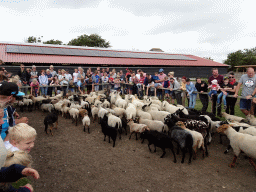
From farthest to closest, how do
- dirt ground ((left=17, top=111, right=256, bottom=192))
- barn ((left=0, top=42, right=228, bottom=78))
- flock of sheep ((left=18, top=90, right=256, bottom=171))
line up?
1. barn ((left=0, top=42, right=228, bottom=78))
2. flock of sheep ((left=18, top=90, right=256, bottom=171))
3. dirt ground ((left=17, top=111, right=256, bottom=192))

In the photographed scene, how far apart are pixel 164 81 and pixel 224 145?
19.9 ft

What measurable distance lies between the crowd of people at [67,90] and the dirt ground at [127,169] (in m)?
1.59

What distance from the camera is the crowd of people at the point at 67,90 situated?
1557 millimetres

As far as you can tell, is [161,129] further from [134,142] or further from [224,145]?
[224,145]

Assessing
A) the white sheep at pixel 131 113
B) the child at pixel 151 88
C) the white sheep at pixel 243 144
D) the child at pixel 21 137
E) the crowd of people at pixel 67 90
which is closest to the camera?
the crowd of people at pixel 67 90

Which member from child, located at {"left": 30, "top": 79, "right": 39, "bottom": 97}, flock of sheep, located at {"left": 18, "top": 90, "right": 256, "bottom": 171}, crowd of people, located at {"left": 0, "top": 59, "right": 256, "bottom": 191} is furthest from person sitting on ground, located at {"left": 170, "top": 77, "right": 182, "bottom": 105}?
child, located at {"left": 30, "top": 79, "right": 39, "bottom": 97}

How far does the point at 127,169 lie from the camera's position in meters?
4.29

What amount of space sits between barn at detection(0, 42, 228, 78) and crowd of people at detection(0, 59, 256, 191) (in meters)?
11.5

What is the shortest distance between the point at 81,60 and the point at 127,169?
24163 mm

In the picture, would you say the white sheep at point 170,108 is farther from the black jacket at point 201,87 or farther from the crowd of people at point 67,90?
the black jacket at point 201,87

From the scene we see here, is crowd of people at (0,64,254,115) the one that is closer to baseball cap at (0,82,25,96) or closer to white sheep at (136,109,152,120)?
white sheep at (136,109,152,120)

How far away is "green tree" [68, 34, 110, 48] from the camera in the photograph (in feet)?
187

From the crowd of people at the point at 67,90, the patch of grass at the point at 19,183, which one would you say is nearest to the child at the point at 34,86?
the crowd of people at the point at 67,90

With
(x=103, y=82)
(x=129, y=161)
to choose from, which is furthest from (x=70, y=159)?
(x=103, y=82)
